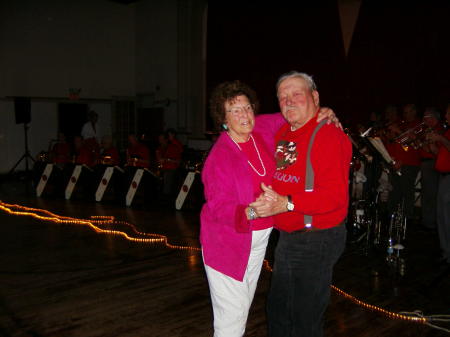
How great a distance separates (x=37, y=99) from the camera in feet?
43.2

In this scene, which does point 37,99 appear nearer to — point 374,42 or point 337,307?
point 374,42

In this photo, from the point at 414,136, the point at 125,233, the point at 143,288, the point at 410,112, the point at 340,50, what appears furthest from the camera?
the point at 340,50

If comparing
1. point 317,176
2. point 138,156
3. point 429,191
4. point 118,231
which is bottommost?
point 118,231

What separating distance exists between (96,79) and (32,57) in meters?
2.02

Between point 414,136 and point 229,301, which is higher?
point 414,136

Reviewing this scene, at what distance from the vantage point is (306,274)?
81.8 inches

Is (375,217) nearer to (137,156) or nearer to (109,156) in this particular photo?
(137,156)

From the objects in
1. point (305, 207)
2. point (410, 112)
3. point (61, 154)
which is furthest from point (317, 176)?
point (61, 154)

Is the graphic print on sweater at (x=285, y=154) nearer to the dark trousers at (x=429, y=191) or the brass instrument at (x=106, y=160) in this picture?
the dark trousers at (x=429, y=191)

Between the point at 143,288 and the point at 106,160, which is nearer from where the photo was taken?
the point at 143,288

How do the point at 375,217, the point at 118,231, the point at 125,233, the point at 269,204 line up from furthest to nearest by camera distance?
1. the point at 118,231
2. the point at 125,233
3. the point at 375,217
4. the point at 269,204

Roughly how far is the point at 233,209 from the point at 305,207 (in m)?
0.33

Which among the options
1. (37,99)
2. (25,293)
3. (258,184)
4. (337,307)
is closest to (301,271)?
(258,184)

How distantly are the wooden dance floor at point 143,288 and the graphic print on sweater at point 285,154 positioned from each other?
5.07 ft
